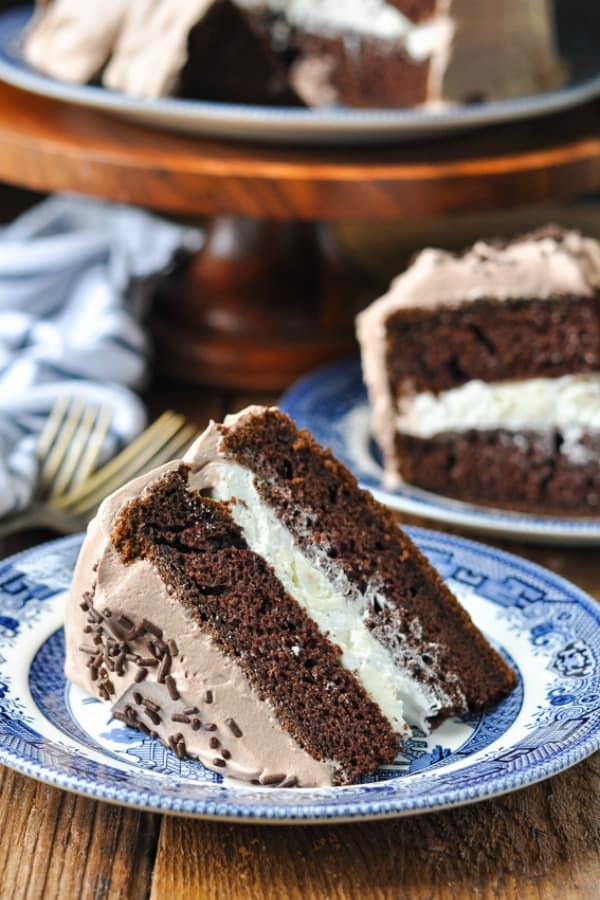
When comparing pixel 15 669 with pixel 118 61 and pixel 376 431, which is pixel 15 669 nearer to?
pixel 376 431

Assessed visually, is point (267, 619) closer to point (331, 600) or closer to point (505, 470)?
point (331, 600)

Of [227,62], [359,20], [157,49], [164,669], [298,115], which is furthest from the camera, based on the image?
[359,20]

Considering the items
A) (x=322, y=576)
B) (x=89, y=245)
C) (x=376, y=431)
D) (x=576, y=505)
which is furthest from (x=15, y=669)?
(x=89, y=245)

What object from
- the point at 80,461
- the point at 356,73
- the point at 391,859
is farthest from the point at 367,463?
the point at 356,73

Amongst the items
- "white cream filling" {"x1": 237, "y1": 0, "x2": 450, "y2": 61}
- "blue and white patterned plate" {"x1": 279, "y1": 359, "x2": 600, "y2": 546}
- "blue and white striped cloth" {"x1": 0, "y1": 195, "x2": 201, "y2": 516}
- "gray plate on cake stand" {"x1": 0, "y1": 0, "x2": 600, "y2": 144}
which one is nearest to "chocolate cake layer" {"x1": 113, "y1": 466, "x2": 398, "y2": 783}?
"blue and white patterned plate" {"x1": 279, "y1": 359, "x2": 600, "y2": 546}

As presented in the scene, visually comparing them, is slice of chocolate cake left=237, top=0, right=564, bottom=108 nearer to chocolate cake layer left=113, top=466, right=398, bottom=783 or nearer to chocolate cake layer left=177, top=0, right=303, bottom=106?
chocolate cake layer left=177, top=0, right=303, bottom=106

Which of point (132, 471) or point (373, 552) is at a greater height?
point (373, 552)
